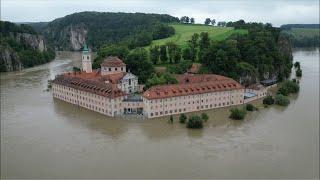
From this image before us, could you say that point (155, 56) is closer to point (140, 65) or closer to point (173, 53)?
point (173, 53)

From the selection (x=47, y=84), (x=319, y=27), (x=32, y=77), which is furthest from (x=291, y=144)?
(x=319, y=27)

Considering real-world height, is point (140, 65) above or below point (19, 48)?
above

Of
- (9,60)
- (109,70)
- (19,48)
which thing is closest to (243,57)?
(109,70)

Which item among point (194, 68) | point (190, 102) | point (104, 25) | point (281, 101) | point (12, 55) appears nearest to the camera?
point (190, 102)

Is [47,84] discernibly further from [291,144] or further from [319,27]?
[319,27]

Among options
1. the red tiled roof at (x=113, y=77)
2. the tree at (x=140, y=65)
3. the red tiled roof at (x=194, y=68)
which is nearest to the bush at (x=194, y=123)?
the red tiled roof at (x=113, y=77)

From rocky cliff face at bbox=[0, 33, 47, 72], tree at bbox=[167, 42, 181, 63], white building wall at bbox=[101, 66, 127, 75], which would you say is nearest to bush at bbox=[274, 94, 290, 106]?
white building wall at bbox=[101, 66, 127, 75]
